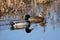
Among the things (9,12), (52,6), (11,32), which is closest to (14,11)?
(9,12)

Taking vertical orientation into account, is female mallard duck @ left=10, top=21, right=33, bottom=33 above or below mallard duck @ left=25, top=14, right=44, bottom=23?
below

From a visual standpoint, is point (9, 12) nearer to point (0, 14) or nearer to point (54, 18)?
point (0, 14)

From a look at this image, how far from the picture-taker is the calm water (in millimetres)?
2820

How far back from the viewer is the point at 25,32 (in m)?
2.83

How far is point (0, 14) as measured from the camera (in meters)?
2.84

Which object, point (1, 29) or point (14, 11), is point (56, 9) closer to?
point (14, 11)

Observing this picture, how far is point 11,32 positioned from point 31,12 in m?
0.30

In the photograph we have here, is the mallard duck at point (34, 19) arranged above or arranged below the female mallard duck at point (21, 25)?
above

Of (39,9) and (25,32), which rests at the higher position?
(39,9)

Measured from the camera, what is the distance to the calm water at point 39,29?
9.25ft

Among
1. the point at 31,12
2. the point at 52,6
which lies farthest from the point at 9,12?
the point at 52,6

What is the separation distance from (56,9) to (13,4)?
1.52ft

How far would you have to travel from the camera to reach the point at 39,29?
2.83 meters

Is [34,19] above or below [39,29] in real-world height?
above
